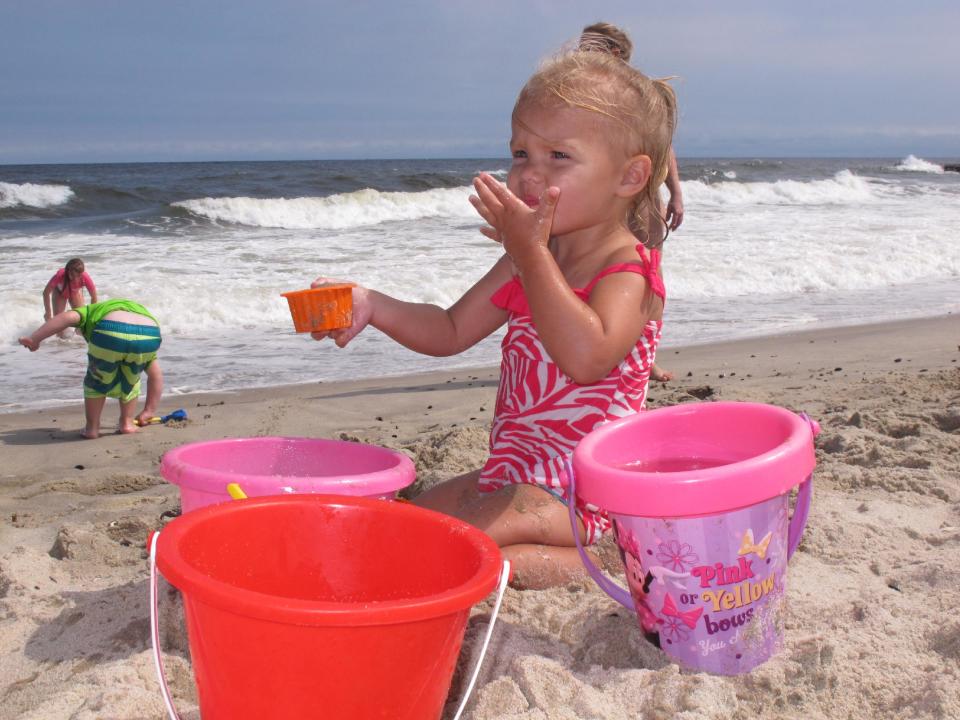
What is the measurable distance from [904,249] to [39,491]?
913cm

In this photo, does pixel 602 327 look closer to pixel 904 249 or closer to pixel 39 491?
pixel 39 491

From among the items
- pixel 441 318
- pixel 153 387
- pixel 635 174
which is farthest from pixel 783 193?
pixel 635 174

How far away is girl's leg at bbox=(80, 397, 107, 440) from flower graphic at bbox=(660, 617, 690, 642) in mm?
3374

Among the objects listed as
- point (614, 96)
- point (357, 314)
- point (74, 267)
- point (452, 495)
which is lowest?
point (74, 267)

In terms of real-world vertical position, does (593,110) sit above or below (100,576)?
above

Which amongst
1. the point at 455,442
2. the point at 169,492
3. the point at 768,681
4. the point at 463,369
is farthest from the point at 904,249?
the point at 768,681

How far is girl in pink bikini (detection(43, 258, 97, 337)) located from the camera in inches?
269

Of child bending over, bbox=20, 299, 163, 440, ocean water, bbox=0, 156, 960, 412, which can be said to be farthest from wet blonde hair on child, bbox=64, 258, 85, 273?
child bending over, bbox=20, 299, 163, 440

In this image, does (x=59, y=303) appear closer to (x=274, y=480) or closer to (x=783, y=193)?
(x=274, y=480)

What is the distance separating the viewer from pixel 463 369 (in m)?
5.54

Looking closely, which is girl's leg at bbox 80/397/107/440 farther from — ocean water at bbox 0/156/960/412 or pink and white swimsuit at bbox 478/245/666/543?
pink and white swimsuit at bbox 478/245/666/543

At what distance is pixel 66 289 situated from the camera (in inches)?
269

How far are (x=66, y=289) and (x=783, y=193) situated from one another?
19.3 meters

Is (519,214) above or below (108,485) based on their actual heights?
above
